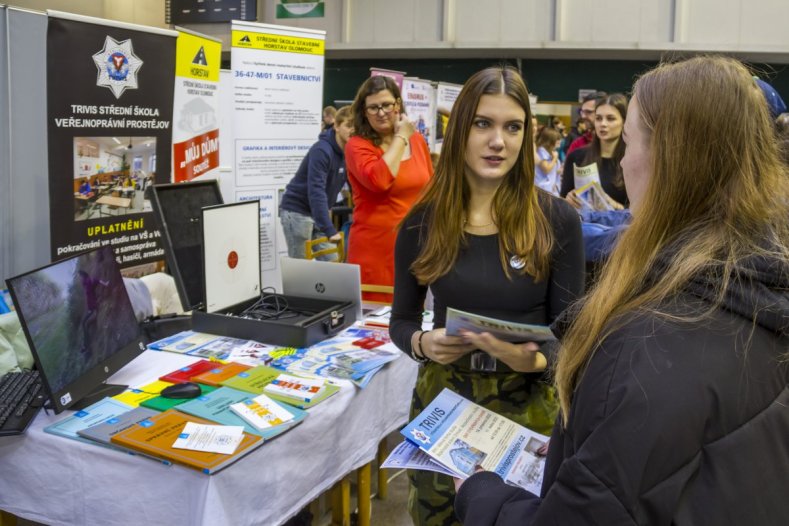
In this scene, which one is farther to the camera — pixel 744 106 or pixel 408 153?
pixel 408 153

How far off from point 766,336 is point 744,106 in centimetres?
25

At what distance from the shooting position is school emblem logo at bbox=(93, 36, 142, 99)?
2.95 m

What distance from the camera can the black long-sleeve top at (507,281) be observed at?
1.68 m

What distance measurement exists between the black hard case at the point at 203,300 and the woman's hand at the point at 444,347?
0.70m

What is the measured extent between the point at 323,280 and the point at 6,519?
1249mm

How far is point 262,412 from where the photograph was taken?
5.76 feet

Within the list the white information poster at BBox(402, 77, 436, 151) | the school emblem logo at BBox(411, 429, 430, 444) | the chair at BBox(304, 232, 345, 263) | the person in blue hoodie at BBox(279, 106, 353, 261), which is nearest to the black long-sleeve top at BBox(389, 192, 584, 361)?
the school emblem logo at BBox(411, 429, 430, 444)

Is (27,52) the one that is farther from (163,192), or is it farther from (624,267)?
(624,267)

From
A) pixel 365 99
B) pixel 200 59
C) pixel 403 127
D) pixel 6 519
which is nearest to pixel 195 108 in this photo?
pixel 200 59

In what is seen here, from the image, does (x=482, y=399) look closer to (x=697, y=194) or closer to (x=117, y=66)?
(x=697, y=194)

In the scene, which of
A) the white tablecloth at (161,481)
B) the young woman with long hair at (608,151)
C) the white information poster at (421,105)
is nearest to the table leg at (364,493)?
the white tablecloth at (161,481)

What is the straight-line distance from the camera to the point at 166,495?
153 centimetres

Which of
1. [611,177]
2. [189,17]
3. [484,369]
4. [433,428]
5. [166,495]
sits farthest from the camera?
[189,17]

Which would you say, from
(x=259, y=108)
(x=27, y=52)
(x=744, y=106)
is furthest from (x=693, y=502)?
(x=259, y=108)
